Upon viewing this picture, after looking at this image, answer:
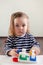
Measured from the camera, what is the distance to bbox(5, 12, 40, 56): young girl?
1189 mm

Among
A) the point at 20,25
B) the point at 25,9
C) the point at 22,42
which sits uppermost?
the point at 25,9

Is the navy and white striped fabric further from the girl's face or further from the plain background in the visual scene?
the plain background

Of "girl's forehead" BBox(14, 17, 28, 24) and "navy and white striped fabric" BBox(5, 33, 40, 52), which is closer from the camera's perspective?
"girl's forehead" BBox(14, 17, 28, 24)

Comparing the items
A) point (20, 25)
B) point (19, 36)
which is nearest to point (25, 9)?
point (19, 36)

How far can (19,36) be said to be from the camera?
132 centimetres

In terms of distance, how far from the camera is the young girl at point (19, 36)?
3.90 feet

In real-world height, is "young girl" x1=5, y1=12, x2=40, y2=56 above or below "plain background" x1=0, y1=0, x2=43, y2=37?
below

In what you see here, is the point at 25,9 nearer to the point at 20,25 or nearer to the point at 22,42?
the point at 22,42

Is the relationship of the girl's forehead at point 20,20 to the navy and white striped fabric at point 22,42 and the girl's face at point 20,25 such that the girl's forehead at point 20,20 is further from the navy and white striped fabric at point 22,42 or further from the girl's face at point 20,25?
the navy and white striped fabric at point 22,42

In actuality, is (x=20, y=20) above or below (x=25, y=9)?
below

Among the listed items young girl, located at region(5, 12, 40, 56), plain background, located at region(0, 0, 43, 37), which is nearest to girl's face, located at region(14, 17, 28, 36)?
young girl, located at region(5, 12, 40, 56)

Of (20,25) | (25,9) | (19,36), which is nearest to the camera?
(20,25)

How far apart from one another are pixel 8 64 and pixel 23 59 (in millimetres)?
92

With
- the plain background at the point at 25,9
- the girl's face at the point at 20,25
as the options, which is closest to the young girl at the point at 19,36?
the girl's face at the point at 20,25
